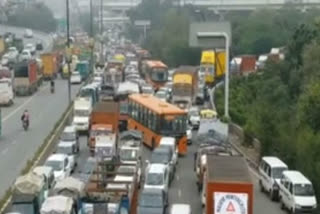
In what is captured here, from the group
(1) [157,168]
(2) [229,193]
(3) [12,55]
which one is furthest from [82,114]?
(3) [12,55]

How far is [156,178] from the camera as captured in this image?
2706 cm

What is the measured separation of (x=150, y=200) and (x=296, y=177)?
4.76 meters

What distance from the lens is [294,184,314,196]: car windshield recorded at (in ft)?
83.1

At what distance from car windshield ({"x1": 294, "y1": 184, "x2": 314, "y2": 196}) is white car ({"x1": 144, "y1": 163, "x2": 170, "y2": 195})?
3.82 m

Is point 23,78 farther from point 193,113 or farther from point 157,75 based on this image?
point 193,113

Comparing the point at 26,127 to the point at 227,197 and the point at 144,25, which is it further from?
Answer: the point at 144,25

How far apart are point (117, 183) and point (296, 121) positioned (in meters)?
12.5

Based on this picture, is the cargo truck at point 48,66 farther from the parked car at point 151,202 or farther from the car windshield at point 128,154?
the parked car at point 151,202

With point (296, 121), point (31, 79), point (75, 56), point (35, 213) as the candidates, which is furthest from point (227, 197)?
point (75, 56)

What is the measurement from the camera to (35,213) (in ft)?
75.9

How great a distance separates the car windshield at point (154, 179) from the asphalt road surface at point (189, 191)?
699 millimetres

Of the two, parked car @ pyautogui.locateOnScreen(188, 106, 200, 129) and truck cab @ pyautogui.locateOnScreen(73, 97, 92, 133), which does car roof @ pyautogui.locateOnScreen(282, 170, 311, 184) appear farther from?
parked car @ pyautogui.locateOnScreen(188, 106, 200, 129)

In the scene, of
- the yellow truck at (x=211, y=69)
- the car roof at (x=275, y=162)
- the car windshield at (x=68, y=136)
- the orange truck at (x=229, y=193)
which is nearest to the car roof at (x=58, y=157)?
the car windshield at (x=68, y=136)

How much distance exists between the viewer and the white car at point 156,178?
87.4 feet
